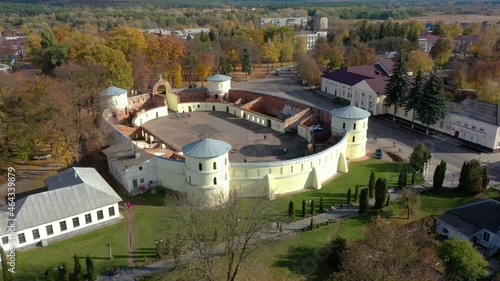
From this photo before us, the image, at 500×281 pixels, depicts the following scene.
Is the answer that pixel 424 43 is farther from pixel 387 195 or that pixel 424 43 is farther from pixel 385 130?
pixel 387 195

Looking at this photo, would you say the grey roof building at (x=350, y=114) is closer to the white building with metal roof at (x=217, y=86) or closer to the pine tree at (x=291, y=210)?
the pine tree at (x=291, y=210)

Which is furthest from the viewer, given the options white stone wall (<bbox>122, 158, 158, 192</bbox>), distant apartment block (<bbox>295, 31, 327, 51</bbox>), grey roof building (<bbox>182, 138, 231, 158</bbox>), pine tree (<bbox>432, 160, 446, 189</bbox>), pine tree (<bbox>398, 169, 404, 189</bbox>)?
distant apartment block (<bbox>295, 31, 327, 51</bbox>)

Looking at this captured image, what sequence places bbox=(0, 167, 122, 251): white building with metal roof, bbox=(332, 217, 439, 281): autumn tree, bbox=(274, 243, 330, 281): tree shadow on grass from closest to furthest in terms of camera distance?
bbox=(332, 217, 439, 281): autumn tree → bbox=(274, 243, 330, 281): tree shadow on grass → bbox=(0, 167, 122, 251): white building with metal roof

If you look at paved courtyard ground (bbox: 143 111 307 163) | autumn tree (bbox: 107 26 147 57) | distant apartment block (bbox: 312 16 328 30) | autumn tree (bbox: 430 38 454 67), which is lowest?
paved courtyard ground (bbox: 143 111 307 163)

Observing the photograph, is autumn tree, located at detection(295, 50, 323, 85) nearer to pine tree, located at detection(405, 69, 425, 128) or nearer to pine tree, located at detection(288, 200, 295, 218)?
pine tree, located at detection(405, 69, 425, 128)

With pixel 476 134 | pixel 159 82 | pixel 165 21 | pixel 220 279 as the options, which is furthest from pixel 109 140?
pixel 165 21

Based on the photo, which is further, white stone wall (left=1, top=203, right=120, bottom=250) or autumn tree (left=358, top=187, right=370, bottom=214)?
autumn tree (left=358, top=187, right=370, bottom=214)

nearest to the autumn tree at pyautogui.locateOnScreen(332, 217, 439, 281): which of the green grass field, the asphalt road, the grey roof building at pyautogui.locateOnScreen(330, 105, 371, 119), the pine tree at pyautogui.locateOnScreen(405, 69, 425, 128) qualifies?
the green grass field
